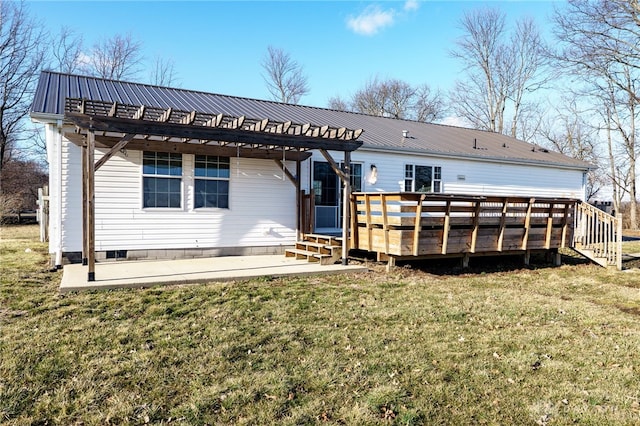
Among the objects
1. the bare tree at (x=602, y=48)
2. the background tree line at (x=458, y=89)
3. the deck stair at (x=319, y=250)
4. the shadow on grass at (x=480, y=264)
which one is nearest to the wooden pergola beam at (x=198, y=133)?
the deck stair at (x=319, y=250)

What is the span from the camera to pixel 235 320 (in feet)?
16.1

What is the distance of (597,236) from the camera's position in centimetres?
976

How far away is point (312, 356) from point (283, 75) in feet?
102

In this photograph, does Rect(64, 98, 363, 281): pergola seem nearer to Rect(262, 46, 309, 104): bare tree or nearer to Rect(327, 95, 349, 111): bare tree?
Rect(262, 46, 309, 104): bare tree

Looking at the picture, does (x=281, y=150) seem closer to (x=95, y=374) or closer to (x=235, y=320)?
(x=235, y=320)

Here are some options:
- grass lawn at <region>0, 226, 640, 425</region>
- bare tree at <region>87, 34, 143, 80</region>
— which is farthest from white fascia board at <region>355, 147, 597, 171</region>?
bare tree at <region>87, 34, 143, 80</region>

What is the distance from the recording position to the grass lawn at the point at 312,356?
2.93m

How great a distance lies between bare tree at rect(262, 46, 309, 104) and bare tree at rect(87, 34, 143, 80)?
9.00 metres

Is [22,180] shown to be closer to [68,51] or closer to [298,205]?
[68,51]

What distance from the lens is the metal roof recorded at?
9719mm

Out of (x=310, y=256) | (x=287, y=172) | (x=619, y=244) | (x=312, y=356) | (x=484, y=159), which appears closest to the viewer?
(x=312, y=356)

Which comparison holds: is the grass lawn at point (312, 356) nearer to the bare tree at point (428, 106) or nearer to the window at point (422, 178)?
the window at point (422, 178)

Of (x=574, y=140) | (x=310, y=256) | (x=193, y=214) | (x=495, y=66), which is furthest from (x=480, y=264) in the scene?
(x=574, y=140)

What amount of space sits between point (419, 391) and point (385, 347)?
0.93 meters
